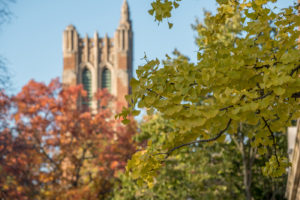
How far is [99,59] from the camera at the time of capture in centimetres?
6569

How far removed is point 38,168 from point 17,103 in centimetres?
361

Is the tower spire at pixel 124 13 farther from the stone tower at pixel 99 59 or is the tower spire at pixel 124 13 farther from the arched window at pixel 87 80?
the arched window at pixel 87 80

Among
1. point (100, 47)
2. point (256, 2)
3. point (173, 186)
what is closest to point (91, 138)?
point (173, 186)

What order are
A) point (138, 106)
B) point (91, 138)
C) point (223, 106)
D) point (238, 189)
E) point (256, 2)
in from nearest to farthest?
point (223, 106)
point (138, 106)
point (256, 2)
point (238, 189)
point (91, 138)

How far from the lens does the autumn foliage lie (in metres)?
21.6

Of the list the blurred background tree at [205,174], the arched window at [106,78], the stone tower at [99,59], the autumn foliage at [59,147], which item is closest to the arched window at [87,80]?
the stone tower at [99,59]

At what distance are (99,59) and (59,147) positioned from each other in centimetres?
4295

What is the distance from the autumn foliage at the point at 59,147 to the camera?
21625 millimetres

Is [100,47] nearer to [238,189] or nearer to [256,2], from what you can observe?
[238,189]

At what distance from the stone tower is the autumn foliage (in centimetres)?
3697

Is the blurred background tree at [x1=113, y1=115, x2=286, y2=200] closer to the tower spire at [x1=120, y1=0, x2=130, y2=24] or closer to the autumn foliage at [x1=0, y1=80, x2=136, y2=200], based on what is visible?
the autumn foliage at [x1=0, y1=80, x2=136, y2=200]

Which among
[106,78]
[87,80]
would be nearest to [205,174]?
[106,78]

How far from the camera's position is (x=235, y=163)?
16734mm

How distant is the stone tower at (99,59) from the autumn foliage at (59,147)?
121 ft
